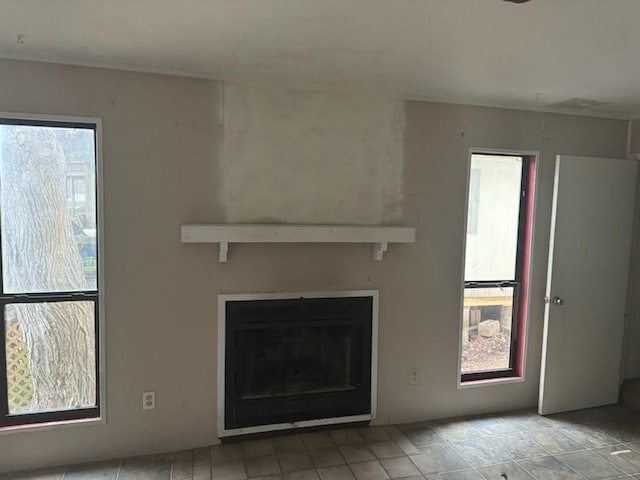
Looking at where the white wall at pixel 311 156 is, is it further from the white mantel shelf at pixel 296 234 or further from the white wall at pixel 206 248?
the white mantel shelf at pixel 296 234

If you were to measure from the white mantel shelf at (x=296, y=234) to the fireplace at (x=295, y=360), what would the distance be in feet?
1.28

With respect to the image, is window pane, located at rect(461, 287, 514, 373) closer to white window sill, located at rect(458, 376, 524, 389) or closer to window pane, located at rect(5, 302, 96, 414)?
white window sill, located at rect(458, 376, 524, 389)

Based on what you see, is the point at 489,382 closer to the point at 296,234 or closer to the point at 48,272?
the point at 296,234

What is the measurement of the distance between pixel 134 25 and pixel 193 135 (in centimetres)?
84

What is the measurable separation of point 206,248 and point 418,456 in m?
1.90

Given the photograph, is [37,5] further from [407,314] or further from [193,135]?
[407,314]

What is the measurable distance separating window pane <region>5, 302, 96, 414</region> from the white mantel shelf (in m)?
0.82

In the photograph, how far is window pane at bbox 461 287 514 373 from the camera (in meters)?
3.49

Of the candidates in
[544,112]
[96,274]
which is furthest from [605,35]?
[96,274]

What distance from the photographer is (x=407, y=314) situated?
326 centimetres

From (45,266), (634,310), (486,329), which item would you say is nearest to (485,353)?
(486,329)

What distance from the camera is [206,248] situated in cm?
284

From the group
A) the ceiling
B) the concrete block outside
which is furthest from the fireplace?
the ceiling

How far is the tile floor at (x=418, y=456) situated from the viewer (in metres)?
2.64
